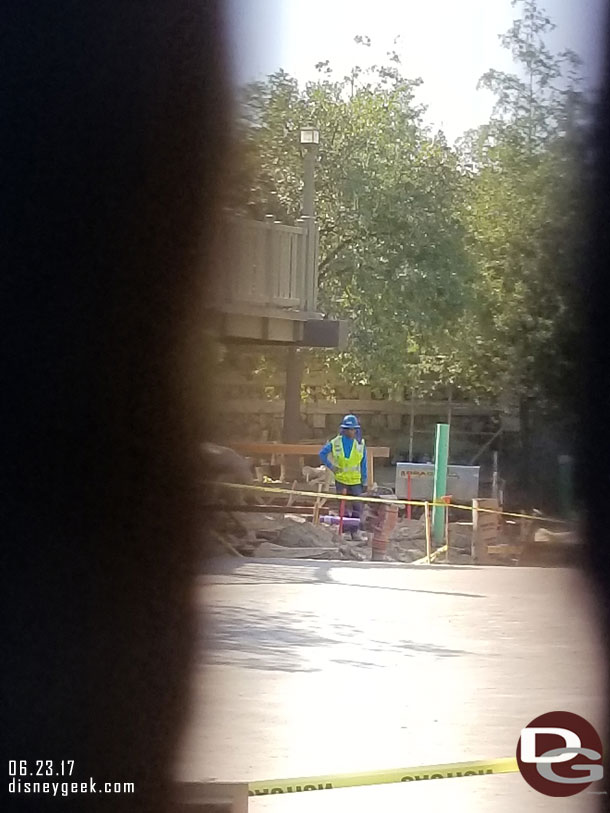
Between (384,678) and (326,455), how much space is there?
420mm

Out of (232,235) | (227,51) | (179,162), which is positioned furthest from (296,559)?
(227,51)

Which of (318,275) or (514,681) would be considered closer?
(318,275)

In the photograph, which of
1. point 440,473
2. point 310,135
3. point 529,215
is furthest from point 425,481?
point 310,135

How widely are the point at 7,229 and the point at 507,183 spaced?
836 mm

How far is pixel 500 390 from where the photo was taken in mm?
1137

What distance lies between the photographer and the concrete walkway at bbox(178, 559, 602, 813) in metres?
1.17

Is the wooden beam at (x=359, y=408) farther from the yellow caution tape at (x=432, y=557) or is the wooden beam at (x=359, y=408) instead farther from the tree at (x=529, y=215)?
the yellow caution tape at (x=432, y=557)

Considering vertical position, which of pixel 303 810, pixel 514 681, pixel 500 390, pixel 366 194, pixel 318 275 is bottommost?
pixel 303 810

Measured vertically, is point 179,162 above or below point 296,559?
above

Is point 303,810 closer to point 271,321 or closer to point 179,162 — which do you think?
point 271,321

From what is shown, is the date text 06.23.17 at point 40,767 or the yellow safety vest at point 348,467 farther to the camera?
the date text 06.23.17 at point 40,767

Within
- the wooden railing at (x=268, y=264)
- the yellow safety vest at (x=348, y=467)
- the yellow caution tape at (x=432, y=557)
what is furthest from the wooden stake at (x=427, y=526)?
the wooden railing at (x=268, y=264)

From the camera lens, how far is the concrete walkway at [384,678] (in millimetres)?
1174

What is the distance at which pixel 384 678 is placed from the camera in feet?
3.96
